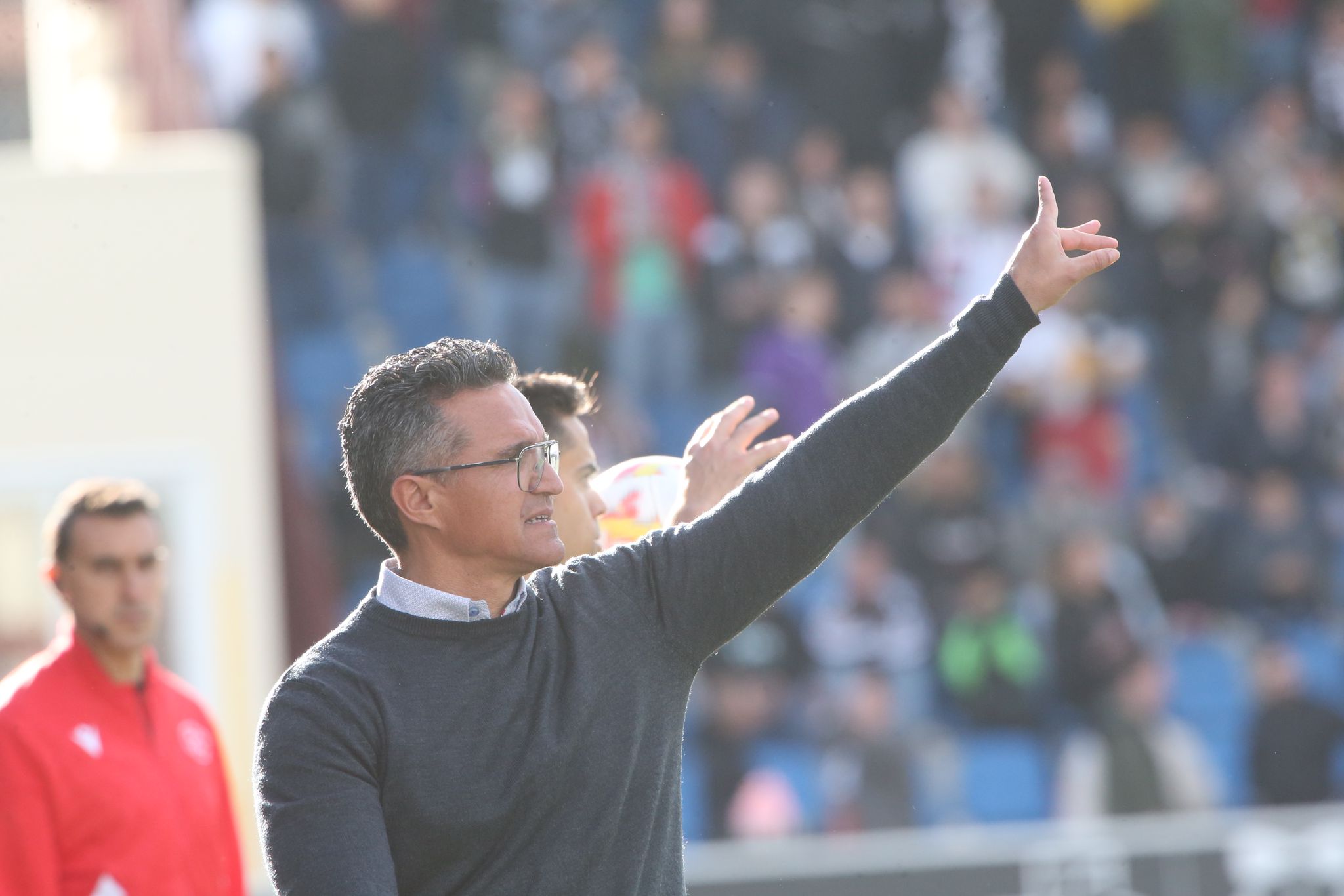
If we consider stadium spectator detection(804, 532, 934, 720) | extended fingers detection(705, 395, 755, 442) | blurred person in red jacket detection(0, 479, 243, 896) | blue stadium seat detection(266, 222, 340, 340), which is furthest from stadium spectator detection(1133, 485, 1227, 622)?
extended fingers detection(705, 395, 755, 442)

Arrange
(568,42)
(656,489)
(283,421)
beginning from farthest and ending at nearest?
1. (568,42)
2. (283,421)
3. (656,489)

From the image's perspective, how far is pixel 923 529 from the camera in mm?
9602

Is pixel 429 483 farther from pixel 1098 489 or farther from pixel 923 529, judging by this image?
pixel 1098 489

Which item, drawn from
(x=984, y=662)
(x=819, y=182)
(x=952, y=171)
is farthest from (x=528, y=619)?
(x=952, y=171)

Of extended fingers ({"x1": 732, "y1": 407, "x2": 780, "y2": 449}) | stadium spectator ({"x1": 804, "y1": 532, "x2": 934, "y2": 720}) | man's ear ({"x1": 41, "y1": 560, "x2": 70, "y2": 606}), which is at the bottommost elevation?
stadium spectator ({"x1": 804, "y1": 532, "x2": 934, "y2": 720})

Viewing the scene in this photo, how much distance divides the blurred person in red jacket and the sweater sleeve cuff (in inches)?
86.6

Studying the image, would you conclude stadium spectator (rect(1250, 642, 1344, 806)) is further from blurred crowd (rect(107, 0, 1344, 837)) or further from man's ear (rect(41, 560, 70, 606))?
man's ear (rect(41, 560, 70, 606))

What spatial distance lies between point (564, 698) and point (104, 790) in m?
1.77

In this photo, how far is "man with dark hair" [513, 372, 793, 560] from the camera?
3.13m

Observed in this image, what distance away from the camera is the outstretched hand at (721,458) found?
3.12 meters

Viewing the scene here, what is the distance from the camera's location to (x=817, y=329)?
1023cm

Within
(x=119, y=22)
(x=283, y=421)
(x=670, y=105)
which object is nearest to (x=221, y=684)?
(x=283, y=421)

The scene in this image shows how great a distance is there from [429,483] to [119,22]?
780 cm

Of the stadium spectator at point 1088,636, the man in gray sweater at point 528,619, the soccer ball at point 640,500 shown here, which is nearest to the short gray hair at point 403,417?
the man in gray sweater at point 528,619
